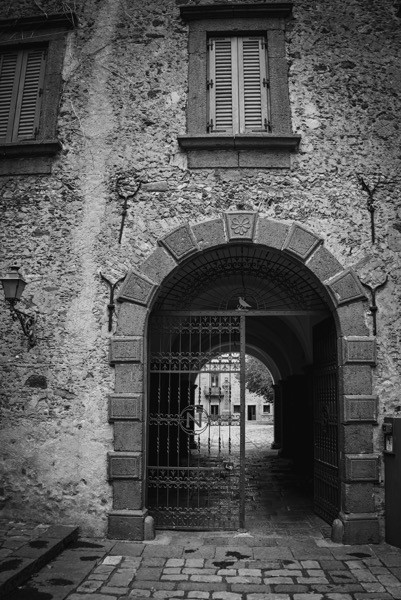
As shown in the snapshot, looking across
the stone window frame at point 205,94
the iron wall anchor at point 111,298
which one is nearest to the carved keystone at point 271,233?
the stone window frame at point 205,94

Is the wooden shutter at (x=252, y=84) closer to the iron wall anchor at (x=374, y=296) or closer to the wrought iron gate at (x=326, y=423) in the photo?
the iron wall anchor at (x=374, y=296)

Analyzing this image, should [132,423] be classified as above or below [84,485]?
above

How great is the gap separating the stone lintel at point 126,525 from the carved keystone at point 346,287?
3.13m

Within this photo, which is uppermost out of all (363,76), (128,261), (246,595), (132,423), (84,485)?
(363,76)

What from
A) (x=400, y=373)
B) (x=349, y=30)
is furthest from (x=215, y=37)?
(x=400, y=373)

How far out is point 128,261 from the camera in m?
5.84

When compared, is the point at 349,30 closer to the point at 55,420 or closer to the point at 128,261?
the point at 128,261

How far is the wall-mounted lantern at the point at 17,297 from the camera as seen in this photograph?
18.0 feet

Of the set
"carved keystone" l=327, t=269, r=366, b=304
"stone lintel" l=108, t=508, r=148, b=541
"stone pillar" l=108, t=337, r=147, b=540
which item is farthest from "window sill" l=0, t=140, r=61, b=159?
"stone lintel" l=108, t=508, r=148, b=541

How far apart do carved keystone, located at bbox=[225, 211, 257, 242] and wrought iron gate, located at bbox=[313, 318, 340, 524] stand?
142 centimetres

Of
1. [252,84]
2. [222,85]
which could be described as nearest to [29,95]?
[222,85]

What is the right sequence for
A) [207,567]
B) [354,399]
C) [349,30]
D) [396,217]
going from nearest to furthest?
1. [207,567]
2. [354,399]
3. [396,217]
4. [349,30]

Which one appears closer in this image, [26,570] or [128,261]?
[26,570]

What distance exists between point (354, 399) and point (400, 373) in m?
0.58
